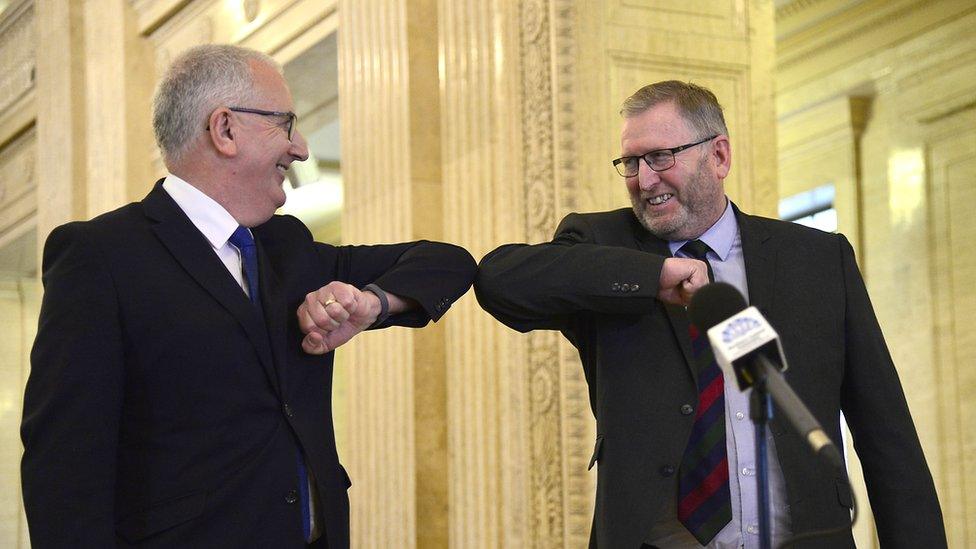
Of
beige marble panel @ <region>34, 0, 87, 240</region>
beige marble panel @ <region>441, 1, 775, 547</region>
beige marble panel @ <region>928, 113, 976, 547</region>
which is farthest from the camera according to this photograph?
beige marble panel @ <region>34, 0, 87, 240</region>

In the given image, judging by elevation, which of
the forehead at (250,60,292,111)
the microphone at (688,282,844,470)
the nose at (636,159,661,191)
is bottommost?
the microphone at (688,282,844,470)

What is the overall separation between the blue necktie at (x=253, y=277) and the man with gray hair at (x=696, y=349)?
57 cm

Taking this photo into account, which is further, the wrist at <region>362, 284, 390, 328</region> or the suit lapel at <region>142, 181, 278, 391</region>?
the wrist at <region>362, 284, 390, 328</region>

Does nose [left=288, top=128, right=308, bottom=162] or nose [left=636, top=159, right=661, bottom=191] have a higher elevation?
nose [left=288, top=128, right=308, bottom=162]

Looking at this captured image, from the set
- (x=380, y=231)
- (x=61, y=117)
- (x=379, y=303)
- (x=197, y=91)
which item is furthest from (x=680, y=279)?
(x=61, y=117)

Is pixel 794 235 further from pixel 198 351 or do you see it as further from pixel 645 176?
pixel 198 351

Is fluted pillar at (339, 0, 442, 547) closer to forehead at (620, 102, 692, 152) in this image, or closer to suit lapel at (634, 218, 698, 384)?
suit lapel at (634, 218, 698, 384)

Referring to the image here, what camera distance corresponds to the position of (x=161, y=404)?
2.86m

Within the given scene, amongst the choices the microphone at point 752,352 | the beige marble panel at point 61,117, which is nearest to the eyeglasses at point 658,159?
the microphone at point 752,352

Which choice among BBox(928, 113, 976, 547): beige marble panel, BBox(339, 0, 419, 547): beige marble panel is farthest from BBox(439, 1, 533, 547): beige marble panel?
BBox(928, 113, 976, 547): beige marble panel

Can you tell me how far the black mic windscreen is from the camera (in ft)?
7.59

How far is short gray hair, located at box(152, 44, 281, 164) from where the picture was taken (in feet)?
10.2

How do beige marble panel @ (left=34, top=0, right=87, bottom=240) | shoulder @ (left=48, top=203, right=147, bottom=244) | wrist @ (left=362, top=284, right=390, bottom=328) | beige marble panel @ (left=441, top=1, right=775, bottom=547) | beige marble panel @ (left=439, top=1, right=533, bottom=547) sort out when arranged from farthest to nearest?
beige marble panel @ (left=34, top=0, right=87, bottom=240) < beige marble panel @ (left=439, top=1, right=533, bottom=547) < beige marble panel @ (left=441, top=1, right=775, bottom=547) < wrist @ (left=362, top=284, right=390, bottom=328) < shoulder @ (left=48, top=203, right=147, bottom=244)

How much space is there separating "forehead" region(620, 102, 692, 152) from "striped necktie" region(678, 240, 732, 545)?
34cm
